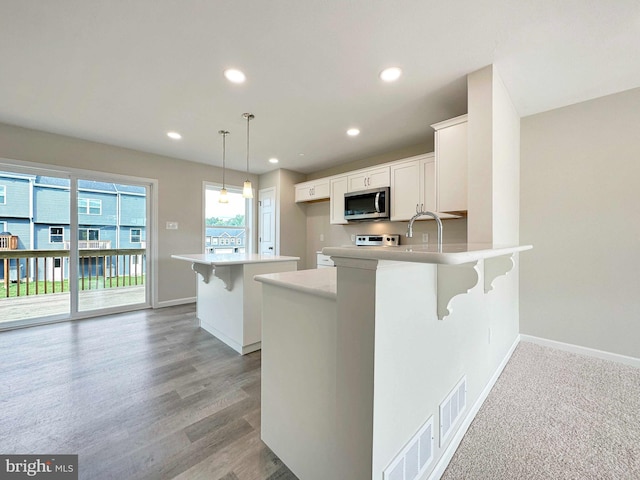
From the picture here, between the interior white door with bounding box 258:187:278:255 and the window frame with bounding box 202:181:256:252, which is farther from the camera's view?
the interior white door with bounding box 258:187:278:255

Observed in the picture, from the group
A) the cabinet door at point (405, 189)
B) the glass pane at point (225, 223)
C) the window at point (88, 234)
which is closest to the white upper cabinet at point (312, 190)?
the glass pane at point (225, 223)

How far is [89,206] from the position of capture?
3816 mm

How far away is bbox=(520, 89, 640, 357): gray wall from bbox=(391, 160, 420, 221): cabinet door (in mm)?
1124

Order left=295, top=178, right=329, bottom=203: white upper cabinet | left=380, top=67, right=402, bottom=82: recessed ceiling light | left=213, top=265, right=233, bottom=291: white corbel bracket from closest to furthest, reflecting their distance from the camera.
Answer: left=380, top=67, right=402, bottom=82: recessed ceiling light, left=213, top=265, right=233, bottom=291: white corbel bracket, left=295, top=178, right=329, bottom=203: white upper cabinet

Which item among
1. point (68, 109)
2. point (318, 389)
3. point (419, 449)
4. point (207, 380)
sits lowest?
point (207, 380)

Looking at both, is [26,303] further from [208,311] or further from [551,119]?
[551,119]

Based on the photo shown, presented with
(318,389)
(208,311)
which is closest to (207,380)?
(208,311)

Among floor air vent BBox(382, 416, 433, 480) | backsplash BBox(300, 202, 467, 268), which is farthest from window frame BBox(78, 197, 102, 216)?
floor air vent BBox(382, 416, 433, 480)

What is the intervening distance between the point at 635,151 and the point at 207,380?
426 centimetres

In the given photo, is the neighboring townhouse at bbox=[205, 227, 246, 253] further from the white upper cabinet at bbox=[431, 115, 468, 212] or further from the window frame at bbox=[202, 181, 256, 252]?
the white upper cabinet at bbox=[431, 115, 468, 212]

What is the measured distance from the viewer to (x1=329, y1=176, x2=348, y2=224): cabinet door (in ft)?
14.2

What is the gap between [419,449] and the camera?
116cm

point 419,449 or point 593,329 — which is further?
point 593,329

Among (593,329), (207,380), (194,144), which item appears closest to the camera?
(207,380)
